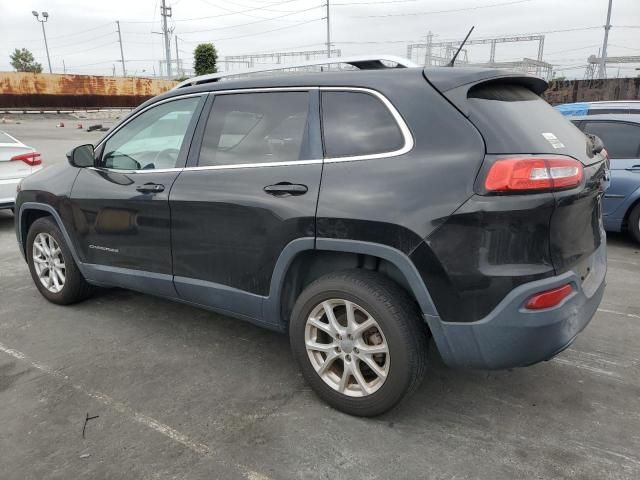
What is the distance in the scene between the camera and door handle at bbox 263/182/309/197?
272 cm

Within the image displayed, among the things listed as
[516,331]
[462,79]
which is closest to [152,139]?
[462,79]

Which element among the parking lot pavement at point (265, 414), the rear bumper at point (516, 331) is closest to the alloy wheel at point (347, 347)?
the parking lot pavement at point (265, 414)

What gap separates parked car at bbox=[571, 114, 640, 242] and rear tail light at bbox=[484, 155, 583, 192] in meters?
4.55

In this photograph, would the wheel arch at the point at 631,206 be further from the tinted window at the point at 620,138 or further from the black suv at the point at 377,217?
the black suv at the point at 377,217

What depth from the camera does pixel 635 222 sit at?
616cm

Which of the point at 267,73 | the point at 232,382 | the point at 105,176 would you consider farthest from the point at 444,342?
the point at 105,176

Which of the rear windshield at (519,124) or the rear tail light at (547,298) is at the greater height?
the rear windshield at (519,124)

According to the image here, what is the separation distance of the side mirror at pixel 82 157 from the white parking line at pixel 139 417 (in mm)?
1436

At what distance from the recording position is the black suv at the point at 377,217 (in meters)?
2.29

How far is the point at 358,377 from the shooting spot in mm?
2713

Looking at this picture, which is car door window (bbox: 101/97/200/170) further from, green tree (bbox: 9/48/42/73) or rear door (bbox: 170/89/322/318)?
green tree (bbox: 9/48/42/73)

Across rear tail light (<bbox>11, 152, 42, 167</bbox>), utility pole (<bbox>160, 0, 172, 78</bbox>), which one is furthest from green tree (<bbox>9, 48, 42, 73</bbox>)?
rear tail light (<bbox>11, 152, 42, 167</bbox>)

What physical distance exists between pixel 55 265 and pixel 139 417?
211cm

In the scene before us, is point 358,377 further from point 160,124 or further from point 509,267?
point 160,124
